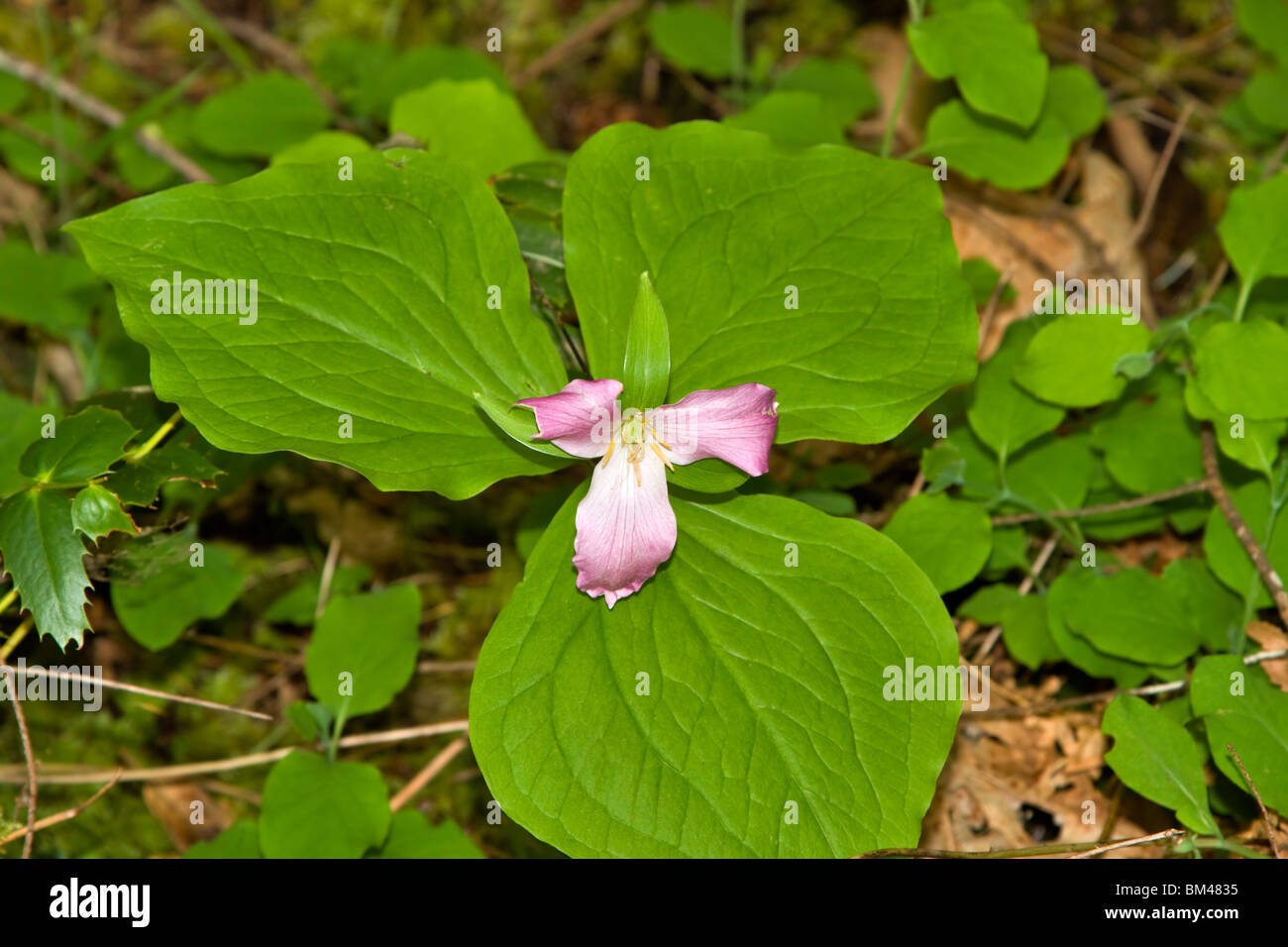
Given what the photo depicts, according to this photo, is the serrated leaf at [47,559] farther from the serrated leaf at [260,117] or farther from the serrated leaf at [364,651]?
the serrated leaf at [260,117]

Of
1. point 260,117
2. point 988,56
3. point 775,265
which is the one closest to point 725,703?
point 775,265

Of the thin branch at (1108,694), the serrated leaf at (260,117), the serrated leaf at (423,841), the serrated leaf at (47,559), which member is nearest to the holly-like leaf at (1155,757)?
the thin branch at (1108,694)

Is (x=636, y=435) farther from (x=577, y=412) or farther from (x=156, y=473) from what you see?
(x=156, y=473)

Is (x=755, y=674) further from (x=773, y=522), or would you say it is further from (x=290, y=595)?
(x=290, y=595)

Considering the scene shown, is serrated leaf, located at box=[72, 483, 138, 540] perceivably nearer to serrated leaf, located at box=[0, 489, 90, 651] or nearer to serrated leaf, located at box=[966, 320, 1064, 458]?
serrated leaf, located at box=[0, 489, 90, 651]

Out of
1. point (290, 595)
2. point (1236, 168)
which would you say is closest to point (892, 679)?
point (290, 595)

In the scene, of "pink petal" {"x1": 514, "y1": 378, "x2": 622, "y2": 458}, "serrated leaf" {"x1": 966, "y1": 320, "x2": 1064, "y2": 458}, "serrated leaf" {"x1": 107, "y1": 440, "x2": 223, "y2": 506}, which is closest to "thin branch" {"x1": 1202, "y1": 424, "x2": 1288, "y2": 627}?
"serrated leaf" {"x1": 966, "y1": 320, "x2": 1064, "y2": 458}

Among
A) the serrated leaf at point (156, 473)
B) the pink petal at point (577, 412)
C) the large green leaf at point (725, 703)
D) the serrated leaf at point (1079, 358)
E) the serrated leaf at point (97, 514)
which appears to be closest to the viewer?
the pink petal at point (577, 412)
